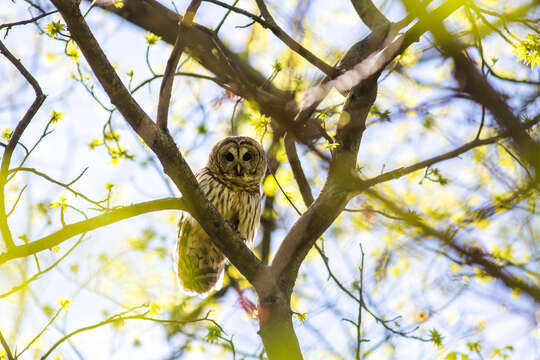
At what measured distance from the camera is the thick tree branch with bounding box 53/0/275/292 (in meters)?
2.68

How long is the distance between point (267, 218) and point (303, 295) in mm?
921

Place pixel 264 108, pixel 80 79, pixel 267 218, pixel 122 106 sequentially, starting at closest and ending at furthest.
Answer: pixel 122 106 < pixel 264 108 < pixel 80 79 < pixel 267 218

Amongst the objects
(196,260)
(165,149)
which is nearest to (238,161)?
(196,260)

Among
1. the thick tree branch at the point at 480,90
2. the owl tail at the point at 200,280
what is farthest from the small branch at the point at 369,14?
the thick tree branch at the point at 480,90

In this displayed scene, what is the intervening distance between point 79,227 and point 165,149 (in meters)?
0.60

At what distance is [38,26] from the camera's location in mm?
3619

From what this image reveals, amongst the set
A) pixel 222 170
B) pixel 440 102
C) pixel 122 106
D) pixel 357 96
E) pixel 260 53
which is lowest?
pixel 440 102

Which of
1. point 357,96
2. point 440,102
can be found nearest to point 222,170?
point 357,96

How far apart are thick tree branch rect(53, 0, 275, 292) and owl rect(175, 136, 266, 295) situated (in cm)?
168

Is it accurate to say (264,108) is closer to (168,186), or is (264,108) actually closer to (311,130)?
(311,130)

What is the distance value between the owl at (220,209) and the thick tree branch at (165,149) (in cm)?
168

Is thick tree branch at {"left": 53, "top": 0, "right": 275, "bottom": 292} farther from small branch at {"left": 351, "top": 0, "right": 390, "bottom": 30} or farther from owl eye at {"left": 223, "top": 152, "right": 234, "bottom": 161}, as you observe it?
owl eye at {"left": 223, "top": 152, "right": 234, "bottom": 161}

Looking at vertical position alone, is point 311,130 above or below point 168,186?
below

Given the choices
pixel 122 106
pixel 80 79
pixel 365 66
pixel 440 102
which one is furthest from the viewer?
pixel 80 79
